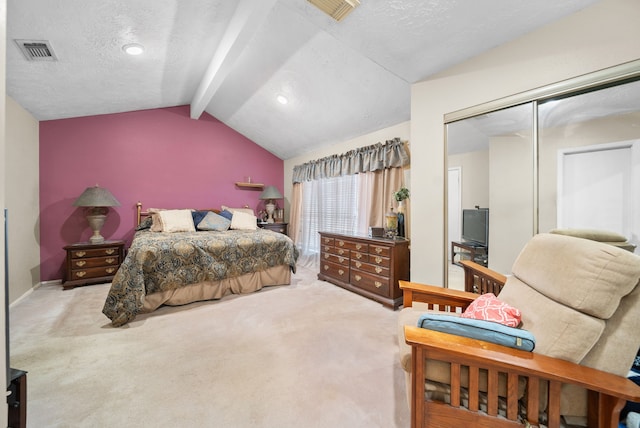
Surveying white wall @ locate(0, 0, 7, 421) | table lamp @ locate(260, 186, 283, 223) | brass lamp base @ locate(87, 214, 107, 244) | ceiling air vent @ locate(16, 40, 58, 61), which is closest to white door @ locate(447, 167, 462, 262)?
white wall @ locate(0, 0, 7, 421)

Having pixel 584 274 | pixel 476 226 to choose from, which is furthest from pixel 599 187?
pixel 584 274

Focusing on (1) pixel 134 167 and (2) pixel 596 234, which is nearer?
(2) pixel 596 234

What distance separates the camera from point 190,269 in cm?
284

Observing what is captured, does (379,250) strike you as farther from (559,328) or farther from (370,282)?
(559,328)

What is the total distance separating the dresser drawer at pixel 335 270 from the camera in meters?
3.47

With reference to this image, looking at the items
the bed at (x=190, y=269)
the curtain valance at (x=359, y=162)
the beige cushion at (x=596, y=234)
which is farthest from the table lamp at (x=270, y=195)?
the beige cushion at (x=596, y=234)

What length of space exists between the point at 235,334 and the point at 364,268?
1.66 metres

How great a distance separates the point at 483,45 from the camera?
6.33 feet

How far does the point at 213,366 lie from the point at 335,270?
83.5 inches

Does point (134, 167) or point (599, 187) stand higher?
point (134, 167)

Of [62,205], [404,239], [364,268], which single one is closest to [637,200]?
[404,239]

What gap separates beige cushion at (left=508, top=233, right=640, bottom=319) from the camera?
3.00 feet

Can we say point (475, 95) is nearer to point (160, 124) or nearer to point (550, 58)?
point (550, 58)

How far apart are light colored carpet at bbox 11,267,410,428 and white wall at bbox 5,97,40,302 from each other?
54 cm
